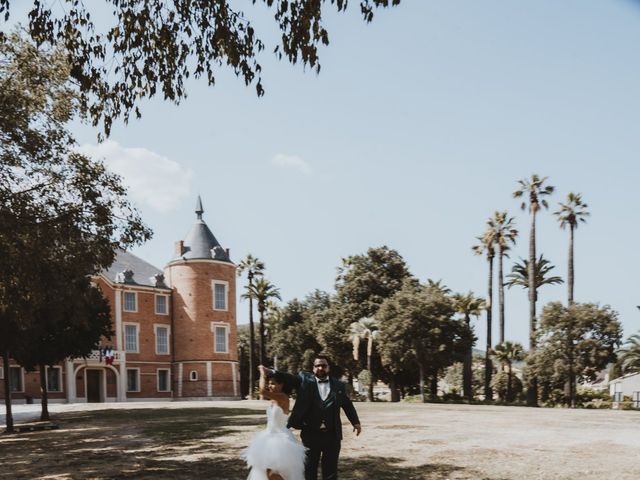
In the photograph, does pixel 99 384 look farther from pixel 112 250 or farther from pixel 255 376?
pixel 112 250

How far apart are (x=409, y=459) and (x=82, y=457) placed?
24.8 feet

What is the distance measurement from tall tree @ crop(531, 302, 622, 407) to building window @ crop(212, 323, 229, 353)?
93.5 ft

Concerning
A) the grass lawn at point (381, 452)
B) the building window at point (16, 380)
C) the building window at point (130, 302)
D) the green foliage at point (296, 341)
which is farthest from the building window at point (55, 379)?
the grass lawn at point (381, 452)

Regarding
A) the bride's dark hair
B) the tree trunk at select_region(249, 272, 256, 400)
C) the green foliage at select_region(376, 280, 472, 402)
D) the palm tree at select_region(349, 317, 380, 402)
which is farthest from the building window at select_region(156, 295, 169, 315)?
the bride's dark hair

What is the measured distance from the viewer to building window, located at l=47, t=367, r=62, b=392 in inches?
2141

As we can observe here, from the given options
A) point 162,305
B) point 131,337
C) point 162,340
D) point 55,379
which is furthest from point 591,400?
point 55,379

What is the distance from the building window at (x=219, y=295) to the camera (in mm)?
62250

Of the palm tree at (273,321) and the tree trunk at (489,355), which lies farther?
the palm tree at (273,321)

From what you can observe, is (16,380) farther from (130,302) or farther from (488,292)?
(488,292)

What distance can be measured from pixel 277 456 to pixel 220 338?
183 ft

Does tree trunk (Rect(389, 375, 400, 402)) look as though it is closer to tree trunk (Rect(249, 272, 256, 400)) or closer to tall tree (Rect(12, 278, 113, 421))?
tree trunk (Rect(249, 272, 256, 400))

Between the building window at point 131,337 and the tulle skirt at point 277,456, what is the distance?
55.1 meters

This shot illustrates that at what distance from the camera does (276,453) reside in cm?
768

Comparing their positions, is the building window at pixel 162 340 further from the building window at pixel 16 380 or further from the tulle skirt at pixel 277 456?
the tulle skirt at pixel 277 456
